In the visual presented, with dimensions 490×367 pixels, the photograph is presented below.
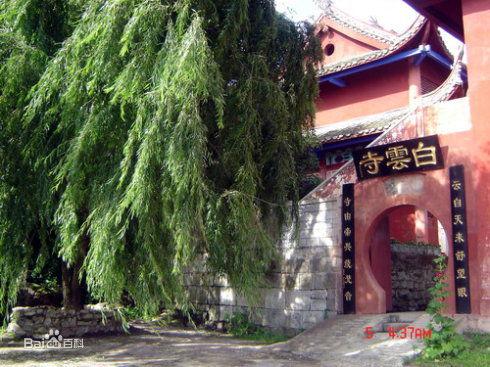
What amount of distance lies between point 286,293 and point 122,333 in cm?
306

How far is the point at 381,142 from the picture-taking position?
9.14 m

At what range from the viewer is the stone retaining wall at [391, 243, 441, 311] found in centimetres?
1084

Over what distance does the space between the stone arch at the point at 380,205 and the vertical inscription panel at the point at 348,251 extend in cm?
8

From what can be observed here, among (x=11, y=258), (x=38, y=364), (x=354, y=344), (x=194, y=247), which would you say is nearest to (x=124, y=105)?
(x=194, y=247)

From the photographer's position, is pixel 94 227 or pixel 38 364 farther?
pixel 38 364

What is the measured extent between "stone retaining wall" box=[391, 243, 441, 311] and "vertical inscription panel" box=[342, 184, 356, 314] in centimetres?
212

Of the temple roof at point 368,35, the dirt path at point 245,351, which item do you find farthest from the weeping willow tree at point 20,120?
the temple roof at point 368,35

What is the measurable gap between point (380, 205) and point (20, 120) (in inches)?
222

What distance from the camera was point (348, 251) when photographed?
356 inches

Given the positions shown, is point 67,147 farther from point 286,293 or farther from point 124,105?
point 286,293

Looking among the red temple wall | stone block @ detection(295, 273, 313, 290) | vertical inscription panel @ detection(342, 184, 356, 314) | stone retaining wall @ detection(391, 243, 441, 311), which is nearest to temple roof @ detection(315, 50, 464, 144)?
the red temple wall

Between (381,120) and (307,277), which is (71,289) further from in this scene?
(381,120)

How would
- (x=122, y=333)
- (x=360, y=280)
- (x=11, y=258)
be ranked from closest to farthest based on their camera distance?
(x=11, y=258) → (x=360, y=280) → (x=122, y=333)
